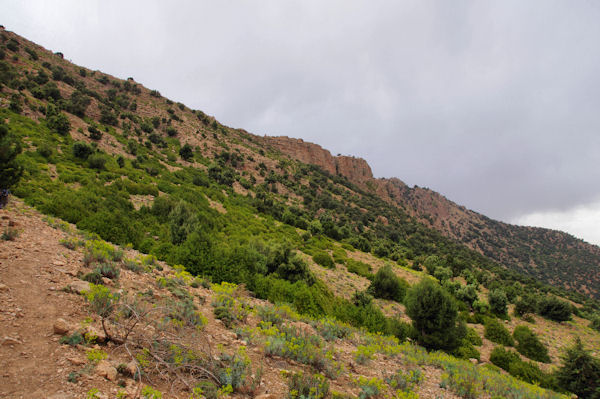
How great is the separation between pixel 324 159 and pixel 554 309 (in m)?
77.3

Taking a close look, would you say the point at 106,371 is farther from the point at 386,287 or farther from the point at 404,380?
the point at 386,287

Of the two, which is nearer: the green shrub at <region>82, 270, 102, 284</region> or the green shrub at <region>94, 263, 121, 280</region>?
the green shrub at <region>82, 270, 102, 284</region>

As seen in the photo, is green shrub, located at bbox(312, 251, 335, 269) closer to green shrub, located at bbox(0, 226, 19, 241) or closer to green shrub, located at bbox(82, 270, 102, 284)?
green shrub, located at bbox(82, 270, 102, 284)

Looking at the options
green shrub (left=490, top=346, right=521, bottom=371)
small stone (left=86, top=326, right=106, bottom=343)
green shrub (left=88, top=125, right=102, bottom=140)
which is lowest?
small stone (left=86, top=326, right=106, bottom=343)

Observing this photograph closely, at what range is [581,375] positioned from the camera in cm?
924

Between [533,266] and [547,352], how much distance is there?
71.9 meters

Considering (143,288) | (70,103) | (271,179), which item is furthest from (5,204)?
(271,179)

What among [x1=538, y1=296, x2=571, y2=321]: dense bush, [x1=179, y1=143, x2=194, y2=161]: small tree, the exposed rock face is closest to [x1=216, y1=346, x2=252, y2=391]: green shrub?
[x1=538, y1=296, x2=571, y2=321]: dense bush

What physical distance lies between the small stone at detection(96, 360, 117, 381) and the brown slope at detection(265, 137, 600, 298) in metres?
80.9

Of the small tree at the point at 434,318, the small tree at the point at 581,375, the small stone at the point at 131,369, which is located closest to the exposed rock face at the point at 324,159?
the small tree at the point at 434,318

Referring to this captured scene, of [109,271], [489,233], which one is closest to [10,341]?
[109,271]

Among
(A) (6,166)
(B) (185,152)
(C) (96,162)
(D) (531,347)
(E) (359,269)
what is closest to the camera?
(A) (6,166)

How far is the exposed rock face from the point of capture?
8669 cm

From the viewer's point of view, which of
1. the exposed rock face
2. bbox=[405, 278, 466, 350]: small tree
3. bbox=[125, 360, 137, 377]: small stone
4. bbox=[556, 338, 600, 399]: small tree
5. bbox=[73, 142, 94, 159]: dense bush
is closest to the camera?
bbox=[125, 360, 137, 377]: small stone
